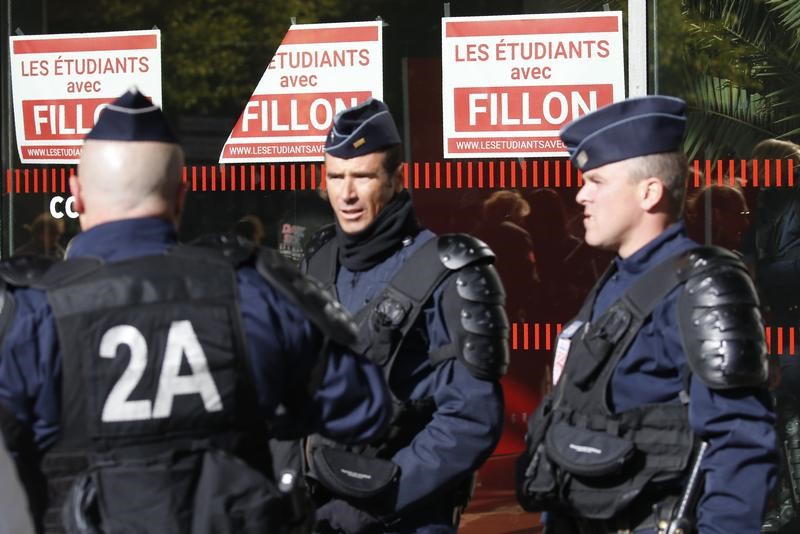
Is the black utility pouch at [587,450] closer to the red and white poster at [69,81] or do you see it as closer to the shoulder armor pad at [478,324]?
the shoulder armor pad at [478,324]

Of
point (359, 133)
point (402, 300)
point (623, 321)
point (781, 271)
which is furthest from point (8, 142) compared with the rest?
point (623, 321)

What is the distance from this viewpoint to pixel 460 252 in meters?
4.09

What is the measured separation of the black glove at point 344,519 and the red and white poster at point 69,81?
2.69m

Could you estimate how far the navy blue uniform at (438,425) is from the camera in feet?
13.0

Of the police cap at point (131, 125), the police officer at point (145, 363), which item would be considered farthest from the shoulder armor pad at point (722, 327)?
the police cap at point (131, 125)

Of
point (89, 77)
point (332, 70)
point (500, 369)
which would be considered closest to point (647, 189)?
point (500, 369)

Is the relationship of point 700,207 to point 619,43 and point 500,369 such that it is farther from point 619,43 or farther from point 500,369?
point 500,369

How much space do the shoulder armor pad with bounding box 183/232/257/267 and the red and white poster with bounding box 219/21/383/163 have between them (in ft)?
9.45

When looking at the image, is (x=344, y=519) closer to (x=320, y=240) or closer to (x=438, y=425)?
(x=438, y=425)

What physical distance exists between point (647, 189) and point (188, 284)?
4.35 ft

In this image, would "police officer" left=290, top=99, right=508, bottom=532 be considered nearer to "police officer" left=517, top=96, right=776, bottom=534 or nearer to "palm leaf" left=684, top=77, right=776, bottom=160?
"police officer" left=517, top=96, right=776, bottom=534

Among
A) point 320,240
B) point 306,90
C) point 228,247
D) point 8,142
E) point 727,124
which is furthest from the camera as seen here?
point 8,142

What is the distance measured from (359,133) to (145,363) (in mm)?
1674

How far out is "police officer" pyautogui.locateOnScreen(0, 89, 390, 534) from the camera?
2.85 metres
